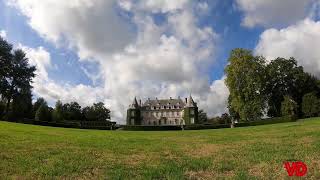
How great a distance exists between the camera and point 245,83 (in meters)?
74.5

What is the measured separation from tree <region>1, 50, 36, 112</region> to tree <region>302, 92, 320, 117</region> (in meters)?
59.1

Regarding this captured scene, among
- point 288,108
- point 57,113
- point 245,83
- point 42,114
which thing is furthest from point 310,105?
point 57,113

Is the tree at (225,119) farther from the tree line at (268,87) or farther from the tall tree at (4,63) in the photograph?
the tall tree at (4,63)

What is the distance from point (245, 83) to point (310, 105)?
14750 mm

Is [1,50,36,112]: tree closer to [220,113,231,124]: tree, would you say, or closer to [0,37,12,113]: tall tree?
[0,37,12,113]: tall tree

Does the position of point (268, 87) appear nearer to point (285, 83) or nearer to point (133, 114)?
point (285, 83)

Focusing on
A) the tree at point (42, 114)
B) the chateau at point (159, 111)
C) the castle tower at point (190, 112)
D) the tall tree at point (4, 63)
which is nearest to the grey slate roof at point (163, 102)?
the chateau at point (159, 111)

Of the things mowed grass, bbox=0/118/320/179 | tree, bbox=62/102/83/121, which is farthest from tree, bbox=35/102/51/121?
mowed grass, bbox=0/118/320/179

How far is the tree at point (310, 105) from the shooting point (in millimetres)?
75938

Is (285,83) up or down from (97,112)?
up

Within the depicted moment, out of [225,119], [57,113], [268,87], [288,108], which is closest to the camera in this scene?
[288,108]

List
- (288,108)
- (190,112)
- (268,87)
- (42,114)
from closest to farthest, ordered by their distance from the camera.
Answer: (288,108), (268,87), (42,114), (190,112)

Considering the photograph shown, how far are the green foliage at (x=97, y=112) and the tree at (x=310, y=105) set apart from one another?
83.5 m

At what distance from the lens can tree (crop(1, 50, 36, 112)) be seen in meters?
78.8
